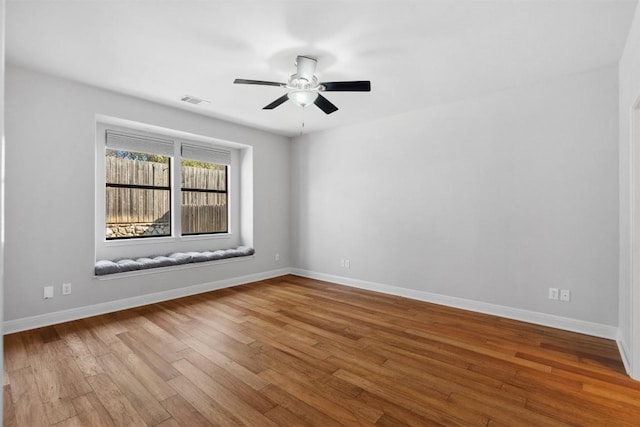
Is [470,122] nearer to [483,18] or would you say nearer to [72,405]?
[483,18]

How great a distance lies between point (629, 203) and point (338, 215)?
3.57m

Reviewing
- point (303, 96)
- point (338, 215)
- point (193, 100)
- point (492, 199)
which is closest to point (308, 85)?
point (303, 96)

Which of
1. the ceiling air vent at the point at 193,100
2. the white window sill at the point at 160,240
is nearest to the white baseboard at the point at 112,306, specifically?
the white window sill at the point at 160,240

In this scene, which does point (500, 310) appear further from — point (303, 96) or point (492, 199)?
point (303, 96)

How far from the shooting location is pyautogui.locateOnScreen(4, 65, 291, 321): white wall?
3.18 metres

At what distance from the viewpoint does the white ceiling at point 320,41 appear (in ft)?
7.37

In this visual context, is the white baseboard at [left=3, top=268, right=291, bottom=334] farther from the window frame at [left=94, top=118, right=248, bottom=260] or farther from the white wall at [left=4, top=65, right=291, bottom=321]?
the window frame at [left=94, top=118, right=248, bottom=260]

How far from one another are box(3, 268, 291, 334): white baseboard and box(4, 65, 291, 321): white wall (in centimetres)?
5

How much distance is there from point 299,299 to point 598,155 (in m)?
3.76

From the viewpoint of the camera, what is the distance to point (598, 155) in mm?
3129

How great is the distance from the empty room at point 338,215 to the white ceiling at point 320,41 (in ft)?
0.08

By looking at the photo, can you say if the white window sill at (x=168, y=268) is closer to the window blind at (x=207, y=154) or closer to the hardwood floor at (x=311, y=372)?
the hardwood floor at (x=311, y=372)

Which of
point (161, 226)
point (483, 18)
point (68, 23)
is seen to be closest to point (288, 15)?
point (483, 18)

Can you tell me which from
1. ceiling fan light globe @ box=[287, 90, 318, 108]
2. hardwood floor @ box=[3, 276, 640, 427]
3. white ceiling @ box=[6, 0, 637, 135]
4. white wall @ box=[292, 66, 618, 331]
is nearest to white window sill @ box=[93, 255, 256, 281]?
hardwood floor @ box=[3, 276, 640, 427]
